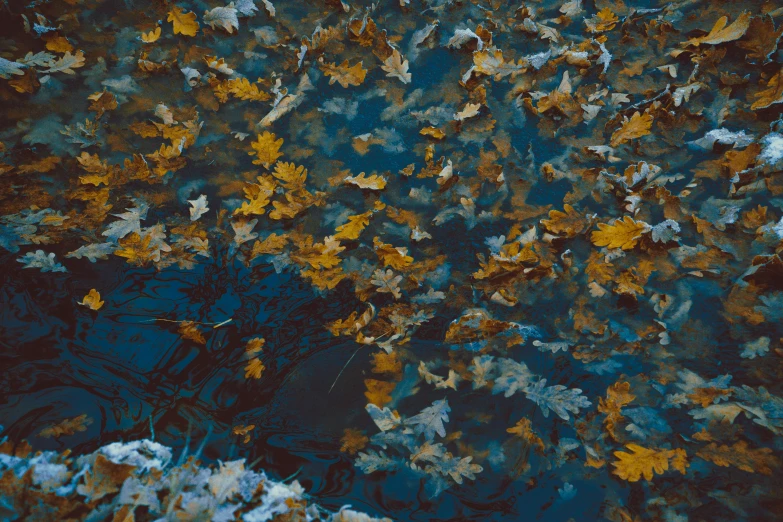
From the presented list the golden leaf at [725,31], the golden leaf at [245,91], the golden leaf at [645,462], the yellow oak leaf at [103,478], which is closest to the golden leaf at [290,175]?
the golden leaf at [245,91]

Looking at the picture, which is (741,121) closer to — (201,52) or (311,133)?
(311,133)

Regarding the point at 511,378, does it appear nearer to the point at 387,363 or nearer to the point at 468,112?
the point at 387,363

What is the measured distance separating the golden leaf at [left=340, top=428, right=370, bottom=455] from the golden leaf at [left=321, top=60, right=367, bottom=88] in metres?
2.03

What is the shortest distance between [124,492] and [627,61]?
11.2ft

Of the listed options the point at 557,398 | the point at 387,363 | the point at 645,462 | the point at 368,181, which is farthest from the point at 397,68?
the point at 645,462

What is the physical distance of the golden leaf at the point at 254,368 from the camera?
2191 mm

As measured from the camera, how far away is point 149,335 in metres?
2.25

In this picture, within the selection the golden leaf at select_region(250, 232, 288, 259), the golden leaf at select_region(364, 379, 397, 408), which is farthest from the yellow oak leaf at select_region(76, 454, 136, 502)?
the golden leaf at select_region(250, 232, 288, 259)

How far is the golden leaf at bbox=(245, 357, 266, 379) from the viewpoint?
219 cm

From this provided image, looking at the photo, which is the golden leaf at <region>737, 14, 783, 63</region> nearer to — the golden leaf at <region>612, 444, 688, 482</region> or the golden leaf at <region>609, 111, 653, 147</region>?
the golden leaf at <region>609, 111, 653, 147</region>

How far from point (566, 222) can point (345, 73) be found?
5.28 feet

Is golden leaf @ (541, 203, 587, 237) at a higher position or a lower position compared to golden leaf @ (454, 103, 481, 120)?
lower

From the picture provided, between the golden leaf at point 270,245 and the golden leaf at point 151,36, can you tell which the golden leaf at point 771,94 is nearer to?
the golden leaf at point 270,245

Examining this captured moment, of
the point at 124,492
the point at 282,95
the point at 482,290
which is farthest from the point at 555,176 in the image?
the point at 124,492
